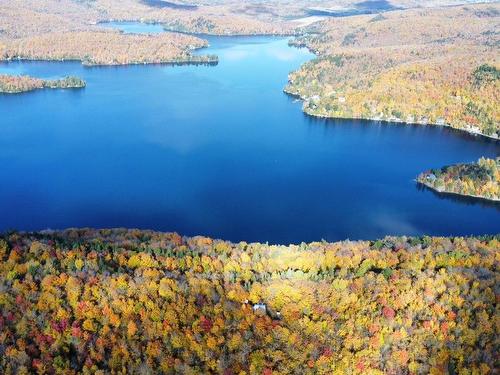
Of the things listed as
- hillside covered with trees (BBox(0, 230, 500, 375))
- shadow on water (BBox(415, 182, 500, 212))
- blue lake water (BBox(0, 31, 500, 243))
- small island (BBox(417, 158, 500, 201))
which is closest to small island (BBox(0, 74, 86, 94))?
blue lake water (BBox(0, 31, 500, 243))

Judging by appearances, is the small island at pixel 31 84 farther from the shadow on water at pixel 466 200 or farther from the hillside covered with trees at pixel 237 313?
the shadow on water at pixel 466 200

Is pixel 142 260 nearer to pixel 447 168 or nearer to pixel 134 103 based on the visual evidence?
pixel 447 168

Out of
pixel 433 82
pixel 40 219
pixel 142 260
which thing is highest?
pixel 433 82

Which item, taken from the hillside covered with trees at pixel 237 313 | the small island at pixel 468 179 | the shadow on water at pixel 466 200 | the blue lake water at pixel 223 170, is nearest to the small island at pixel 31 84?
the blue lake water at pixel 223 170

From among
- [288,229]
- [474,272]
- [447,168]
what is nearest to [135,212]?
[288,229]

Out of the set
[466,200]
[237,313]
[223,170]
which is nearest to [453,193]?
[466,200]

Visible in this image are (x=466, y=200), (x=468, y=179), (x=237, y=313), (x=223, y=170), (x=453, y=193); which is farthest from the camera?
(x=223, y=170)

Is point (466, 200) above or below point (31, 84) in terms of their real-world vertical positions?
below

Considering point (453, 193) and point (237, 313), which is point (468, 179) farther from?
point (237, 313)
